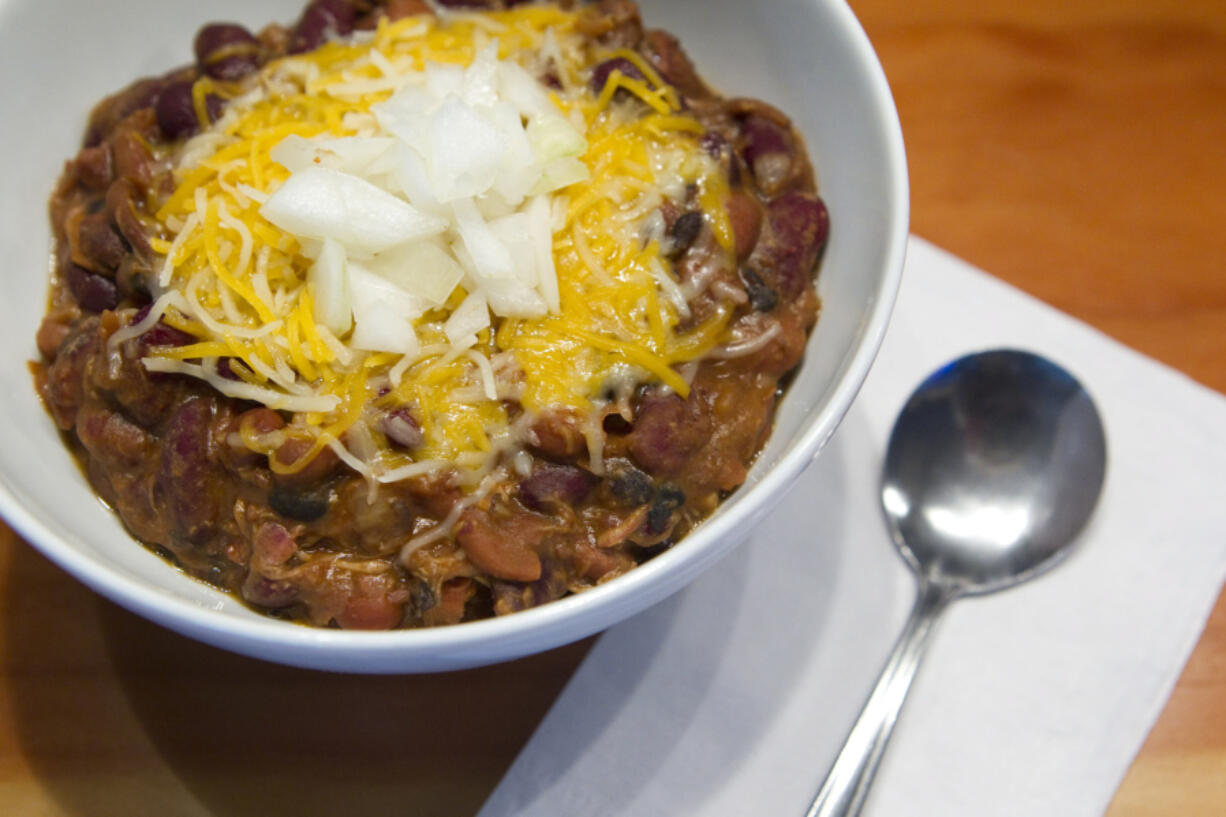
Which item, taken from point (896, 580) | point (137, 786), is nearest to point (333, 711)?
point (137, 786)

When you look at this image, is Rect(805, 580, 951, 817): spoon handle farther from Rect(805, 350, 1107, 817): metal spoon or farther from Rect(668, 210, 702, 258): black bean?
Rect(668, 210, 702, 258): black bean

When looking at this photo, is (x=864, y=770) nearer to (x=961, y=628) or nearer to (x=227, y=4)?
(x=961, y=628)

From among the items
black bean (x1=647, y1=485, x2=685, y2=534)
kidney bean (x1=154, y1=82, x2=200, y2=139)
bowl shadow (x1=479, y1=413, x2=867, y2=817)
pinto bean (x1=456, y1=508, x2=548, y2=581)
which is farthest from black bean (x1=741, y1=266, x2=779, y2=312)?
kidney bean (x1=154, y1=82, x2=200, y2=139)

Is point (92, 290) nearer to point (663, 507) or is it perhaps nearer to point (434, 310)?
point (434, 310)

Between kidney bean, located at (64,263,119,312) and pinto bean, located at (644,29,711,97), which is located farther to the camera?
pinto bean, located at (644,29,711,97)

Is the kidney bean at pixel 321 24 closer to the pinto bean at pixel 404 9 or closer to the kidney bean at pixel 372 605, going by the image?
the pinto bean at pixel 404 9
